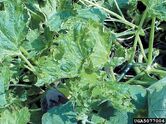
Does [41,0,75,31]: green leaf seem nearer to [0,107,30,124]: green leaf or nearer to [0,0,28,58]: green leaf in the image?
[0,0,28,58]: green leaf

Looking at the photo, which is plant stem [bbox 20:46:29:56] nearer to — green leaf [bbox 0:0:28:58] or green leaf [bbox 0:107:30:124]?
green leaf [bbox 0:0:28:58]

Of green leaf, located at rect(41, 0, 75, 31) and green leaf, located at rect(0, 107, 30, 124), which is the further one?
green leaf, located at rect(41, 0, 75, 31)

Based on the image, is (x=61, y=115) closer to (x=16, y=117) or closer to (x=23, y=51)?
(x=16, y=117)

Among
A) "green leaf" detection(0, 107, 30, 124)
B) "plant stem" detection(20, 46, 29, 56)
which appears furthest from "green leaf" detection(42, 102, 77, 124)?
"plant stem" detection(20, 46, 29, 56)

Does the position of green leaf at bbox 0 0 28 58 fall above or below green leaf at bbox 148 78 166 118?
above

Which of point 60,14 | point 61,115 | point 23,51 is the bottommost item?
point 61,115

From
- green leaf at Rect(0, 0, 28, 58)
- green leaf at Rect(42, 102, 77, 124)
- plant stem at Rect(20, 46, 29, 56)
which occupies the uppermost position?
green leaf at Rect(0, 0, 28, 58)

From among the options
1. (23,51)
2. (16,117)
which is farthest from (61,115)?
(23,51)
